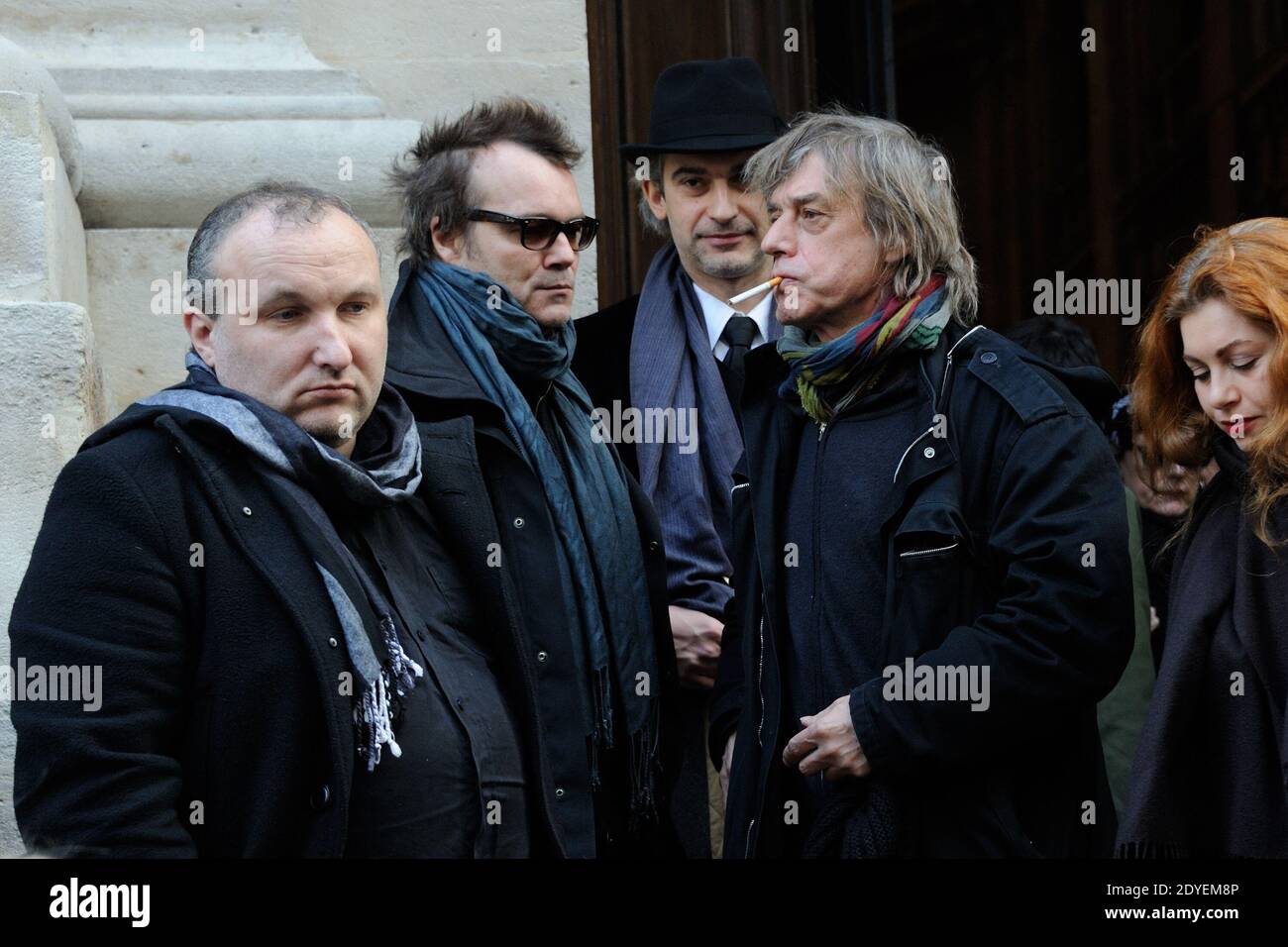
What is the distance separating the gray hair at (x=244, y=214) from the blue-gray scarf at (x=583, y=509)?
23.3 inches

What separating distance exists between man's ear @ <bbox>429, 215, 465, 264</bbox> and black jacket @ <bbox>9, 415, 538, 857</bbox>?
1081mm

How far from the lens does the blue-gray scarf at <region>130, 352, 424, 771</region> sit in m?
2.88

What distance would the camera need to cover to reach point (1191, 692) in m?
3.21

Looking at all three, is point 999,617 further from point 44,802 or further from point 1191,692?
point 44,802

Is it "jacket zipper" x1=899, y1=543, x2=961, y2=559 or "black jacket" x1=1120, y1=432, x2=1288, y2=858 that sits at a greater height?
"jacket zipper" x1=899, y1=543, x2=961, y2=559

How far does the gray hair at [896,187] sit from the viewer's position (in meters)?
3.56

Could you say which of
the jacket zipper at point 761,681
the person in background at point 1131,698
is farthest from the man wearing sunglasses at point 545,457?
the person in background at point 1131,698

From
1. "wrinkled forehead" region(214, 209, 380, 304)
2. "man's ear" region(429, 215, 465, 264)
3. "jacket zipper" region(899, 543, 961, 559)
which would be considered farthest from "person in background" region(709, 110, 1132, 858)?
"wrinkled forehead" region(214, 209, 380, 304)

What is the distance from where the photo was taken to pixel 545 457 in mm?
3662

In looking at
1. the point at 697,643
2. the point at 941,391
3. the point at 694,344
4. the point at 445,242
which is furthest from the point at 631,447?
the point at 941,391

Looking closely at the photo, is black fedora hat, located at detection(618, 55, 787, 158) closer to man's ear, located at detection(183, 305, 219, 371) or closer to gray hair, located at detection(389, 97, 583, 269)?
gray hair, located at detection(389, 97, 583, 269)
